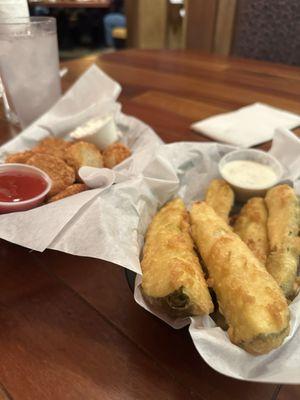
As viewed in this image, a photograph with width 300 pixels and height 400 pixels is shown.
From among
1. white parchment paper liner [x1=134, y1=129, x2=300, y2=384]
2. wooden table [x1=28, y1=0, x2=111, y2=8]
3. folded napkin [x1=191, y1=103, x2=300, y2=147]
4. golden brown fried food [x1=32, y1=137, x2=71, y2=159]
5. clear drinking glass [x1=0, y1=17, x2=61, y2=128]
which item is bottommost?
wooden table [x1=28, y1=0, x2=111, y2=8]

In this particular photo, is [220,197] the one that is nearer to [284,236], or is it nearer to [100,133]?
[284,236]

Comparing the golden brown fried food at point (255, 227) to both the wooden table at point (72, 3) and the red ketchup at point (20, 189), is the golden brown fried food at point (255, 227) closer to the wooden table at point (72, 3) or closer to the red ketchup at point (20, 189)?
the red ketchup at point (20, 189)

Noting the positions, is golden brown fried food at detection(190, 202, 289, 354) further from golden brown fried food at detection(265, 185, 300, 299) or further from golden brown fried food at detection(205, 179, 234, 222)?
golden brown fried food at detection(205, 179, 234, 222)

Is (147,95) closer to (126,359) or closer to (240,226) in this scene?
(240,226)

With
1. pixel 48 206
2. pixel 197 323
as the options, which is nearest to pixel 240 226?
pixel 197 323

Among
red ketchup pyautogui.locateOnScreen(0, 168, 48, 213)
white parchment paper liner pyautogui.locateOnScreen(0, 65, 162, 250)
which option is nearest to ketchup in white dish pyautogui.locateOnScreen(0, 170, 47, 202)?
red ketchup pyautogui.locateOnScreen(0, 168, 48, 213)
